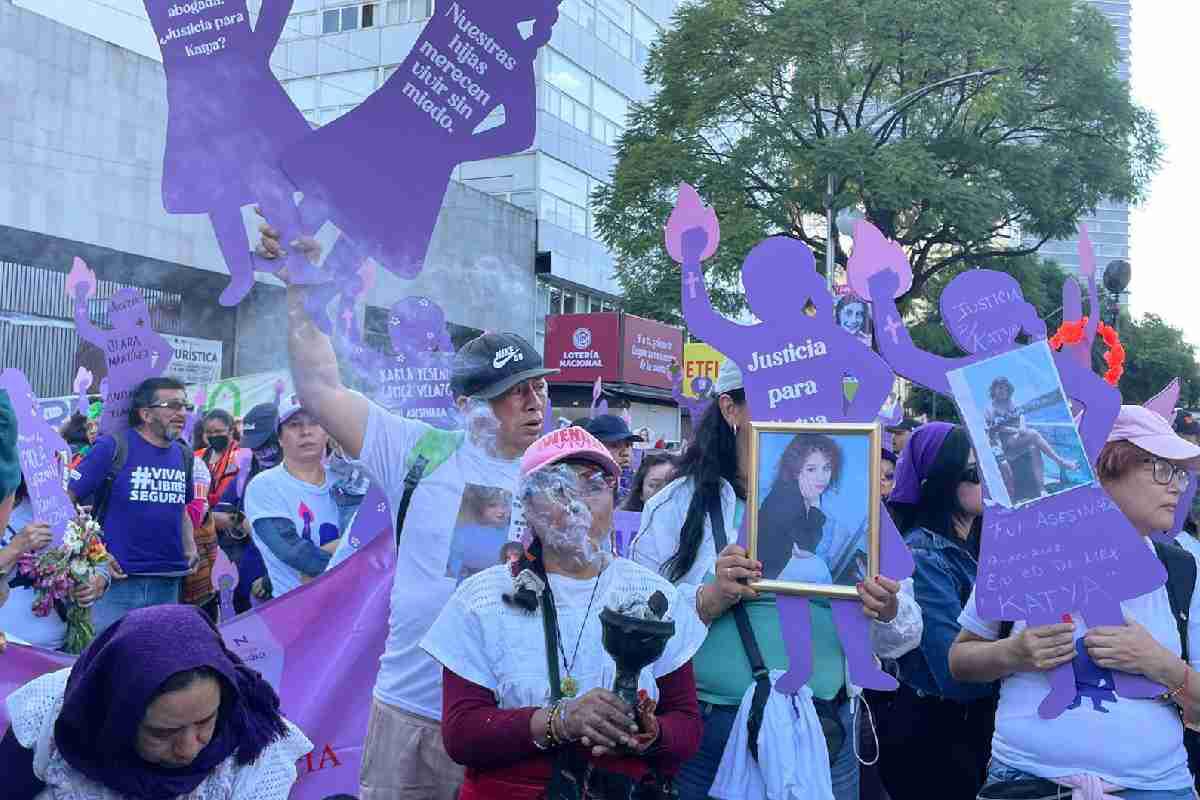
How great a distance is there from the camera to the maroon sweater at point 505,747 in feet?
7.93

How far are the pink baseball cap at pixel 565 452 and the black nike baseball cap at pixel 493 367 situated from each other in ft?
2.34

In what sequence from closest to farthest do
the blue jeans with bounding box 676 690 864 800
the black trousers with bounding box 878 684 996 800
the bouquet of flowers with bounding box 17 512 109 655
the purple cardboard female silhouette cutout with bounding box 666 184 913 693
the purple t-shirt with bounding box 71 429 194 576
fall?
the purple cardboard female silhouette cutout with bounding box 666 184 913 693
the blue jeans with bounding box 676 690 864 800
the black trousers with bounding box 878 684 996 800
the bouquet of flowers with bounding box 17 512 109 655
the purple t-shirt with bounding box 71 429 194 576

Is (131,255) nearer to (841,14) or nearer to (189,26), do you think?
(189,26)

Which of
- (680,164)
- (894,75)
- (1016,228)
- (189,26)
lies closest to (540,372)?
(189,26)

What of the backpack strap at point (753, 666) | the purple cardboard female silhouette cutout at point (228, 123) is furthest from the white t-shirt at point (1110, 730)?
the purple cardboard female silhouette cutout at point (228, 123)

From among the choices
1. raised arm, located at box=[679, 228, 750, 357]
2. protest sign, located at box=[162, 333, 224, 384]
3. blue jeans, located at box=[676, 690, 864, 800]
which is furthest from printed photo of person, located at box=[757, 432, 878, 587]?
protest sign, located at box=[162, 333, 224, 384]

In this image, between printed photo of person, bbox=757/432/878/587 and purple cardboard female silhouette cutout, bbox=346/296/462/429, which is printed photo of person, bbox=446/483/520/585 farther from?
printed photo of person, bbox=757/432/878/587

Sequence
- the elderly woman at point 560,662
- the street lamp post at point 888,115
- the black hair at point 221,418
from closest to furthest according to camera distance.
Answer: the elderly woman at point 560,662
the black hair at point 221,418
the street lamp post at point 888,115

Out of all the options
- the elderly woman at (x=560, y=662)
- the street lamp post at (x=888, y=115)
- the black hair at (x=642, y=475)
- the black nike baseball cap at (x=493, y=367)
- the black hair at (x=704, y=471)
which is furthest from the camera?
the street lamp post at (x=888, y=115)

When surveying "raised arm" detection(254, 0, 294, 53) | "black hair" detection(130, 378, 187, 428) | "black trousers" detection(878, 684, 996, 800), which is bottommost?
"black trousers" detection(878, 684, 996, 800)

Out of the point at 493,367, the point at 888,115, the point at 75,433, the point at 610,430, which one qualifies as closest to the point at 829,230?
the point at 888,115

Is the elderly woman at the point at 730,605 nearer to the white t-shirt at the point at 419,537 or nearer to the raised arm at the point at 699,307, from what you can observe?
the raised arm at the point at 699,307

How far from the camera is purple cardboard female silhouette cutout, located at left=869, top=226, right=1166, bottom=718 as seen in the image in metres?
2.70

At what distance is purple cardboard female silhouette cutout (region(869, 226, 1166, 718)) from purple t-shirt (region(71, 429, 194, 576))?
14.1 feet
